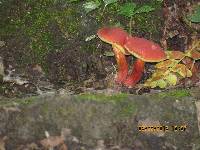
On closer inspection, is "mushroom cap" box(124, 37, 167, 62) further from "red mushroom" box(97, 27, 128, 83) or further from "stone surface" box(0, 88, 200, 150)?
"stone surface" box(0, 88, 200, 150)

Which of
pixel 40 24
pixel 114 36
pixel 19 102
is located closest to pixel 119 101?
pixel 114 36

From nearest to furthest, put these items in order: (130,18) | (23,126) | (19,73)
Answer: (23,126)
(19,73)
(130,18)

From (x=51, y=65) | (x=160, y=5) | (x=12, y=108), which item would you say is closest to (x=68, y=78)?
(x=51, y=65)

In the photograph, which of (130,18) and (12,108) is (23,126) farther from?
(130,18)

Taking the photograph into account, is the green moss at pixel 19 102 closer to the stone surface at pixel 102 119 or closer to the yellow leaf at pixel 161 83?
the stone surface at pixel 102 119
